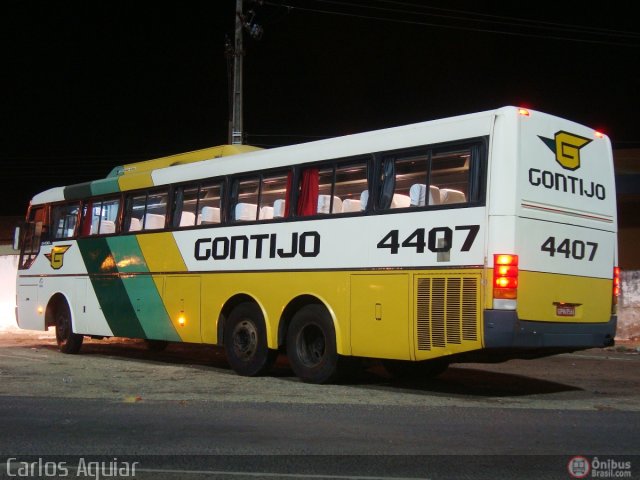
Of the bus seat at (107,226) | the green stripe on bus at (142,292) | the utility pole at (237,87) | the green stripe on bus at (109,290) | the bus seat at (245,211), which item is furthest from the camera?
the utility pole at (237,87)

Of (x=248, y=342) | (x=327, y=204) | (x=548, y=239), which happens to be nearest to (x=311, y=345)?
(x=248, y=342)

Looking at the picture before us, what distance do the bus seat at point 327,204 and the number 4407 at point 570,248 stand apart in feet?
9.77

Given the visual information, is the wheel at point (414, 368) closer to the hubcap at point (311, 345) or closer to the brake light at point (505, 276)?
the hubcap at point (311, 345)

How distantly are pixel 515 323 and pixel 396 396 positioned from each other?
6.36ft

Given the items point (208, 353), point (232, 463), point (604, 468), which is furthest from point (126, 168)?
point (604, 468)

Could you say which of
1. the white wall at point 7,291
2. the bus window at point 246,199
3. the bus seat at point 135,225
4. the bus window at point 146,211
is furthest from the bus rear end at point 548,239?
the white wall at point 7,291

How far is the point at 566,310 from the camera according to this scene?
10.3m

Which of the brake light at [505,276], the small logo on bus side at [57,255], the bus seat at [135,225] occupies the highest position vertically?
the bus seat at [135,225]

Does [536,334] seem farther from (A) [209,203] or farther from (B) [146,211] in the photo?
(B) [146,211]

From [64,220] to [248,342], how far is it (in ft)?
21.0

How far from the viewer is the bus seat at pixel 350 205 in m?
11.4

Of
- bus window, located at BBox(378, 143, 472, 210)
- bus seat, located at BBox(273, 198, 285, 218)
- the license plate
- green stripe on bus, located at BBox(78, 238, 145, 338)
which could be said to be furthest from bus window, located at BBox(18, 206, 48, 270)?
the license plate

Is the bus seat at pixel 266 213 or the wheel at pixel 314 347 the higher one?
the bus seat at pixel 266 213

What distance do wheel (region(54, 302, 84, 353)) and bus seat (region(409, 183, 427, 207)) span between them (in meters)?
8.92
